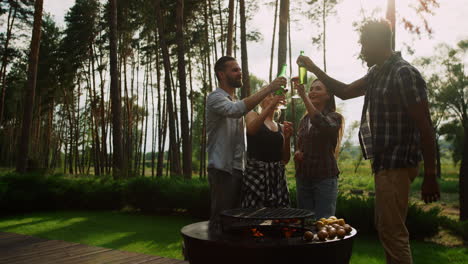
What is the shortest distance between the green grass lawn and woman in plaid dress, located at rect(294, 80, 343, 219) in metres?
1.64

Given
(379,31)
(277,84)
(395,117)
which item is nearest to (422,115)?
(395,117)

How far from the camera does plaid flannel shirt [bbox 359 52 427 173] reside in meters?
2.17

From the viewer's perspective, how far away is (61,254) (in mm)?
4219

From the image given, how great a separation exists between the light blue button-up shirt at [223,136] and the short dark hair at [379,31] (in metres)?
1.07

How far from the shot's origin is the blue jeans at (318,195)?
3.25 meters

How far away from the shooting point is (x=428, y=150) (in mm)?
2061

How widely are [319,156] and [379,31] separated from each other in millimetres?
1363

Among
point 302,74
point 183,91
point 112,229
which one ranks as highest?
point 183,91

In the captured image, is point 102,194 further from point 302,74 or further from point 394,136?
point 394,136

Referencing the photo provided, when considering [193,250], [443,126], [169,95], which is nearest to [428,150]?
[193,250]

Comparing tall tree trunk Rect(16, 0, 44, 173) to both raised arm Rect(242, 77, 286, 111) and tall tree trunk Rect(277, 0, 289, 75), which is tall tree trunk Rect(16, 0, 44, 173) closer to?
tall tree trunk Rect(277, 0, 289, 75)

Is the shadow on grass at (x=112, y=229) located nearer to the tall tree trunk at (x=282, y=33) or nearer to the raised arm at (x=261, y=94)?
the raised arm at (x=261, y=94)

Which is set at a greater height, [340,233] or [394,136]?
[394,136]

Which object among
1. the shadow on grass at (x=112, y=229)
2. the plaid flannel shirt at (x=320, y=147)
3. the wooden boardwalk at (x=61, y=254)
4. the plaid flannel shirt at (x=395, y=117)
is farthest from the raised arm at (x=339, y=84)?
the shadow on grass at (x=112, y=229)
